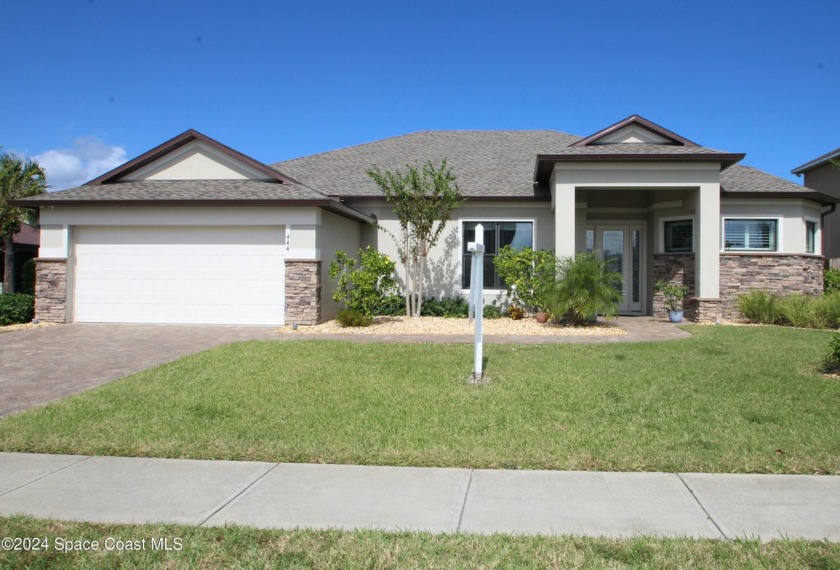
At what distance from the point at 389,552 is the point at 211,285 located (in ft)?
41.7

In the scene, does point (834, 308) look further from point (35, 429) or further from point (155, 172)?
point (155, 172)

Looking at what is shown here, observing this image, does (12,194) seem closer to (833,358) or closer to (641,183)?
(641,183)

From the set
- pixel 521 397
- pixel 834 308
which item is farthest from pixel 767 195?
pixel 521 397

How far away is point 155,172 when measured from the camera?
16781 millimetres

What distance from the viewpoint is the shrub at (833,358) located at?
28.3 ft

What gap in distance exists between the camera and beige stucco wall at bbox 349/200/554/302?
17.4 meters

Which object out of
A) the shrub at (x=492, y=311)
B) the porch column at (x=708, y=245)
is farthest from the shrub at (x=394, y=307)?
the porch column at (x=708, y=245)

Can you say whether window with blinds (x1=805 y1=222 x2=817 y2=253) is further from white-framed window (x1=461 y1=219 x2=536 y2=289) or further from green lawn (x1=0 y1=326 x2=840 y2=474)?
green lawn (x1=0 y1=326 x2=840 y2=474)

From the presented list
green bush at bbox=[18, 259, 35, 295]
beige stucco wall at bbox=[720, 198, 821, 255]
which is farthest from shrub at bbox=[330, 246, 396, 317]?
green bush at bbox=[18, 259, 35, 295]

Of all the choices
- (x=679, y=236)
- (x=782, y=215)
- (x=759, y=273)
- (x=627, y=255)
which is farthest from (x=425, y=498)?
(x=782, y=215)

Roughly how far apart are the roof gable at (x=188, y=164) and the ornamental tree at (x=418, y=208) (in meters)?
3.46

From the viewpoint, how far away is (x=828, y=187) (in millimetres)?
23328

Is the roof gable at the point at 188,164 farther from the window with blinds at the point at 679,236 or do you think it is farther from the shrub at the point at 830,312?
the shrub at the point at 830,312

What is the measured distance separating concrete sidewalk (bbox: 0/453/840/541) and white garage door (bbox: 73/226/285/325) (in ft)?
32.4
